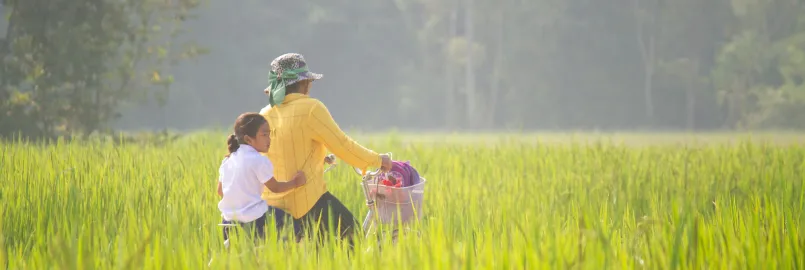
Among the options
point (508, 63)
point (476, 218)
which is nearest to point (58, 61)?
point (476, 218)

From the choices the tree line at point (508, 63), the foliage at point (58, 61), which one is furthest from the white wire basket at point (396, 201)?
the tree line at point (508, 63)

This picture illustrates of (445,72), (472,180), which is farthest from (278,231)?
(445,72)

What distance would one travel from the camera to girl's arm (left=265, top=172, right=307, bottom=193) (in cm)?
451

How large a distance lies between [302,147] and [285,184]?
0.74 feet

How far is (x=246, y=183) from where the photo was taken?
448 centimetres

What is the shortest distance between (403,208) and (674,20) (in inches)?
1855

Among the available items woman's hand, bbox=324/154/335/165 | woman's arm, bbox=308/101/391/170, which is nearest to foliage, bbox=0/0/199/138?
woman's hand, bbox=324/154/335/165

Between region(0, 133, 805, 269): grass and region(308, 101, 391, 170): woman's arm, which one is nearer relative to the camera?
region(0, 133, 805, 269): grass

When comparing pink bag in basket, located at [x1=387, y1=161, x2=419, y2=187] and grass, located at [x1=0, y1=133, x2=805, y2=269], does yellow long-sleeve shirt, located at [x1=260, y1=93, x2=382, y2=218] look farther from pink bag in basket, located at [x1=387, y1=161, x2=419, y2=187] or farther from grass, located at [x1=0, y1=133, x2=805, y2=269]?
grass, located at [x1=0, y1=133, x2=805, y2=269]

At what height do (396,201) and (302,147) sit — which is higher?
(302,147)

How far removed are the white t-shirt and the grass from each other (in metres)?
0.20

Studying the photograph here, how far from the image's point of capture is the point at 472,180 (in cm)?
910

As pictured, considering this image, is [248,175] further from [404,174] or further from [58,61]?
[58,61]

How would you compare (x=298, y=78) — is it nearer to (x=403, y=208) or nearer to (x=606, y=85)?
(x=403, y=208)
